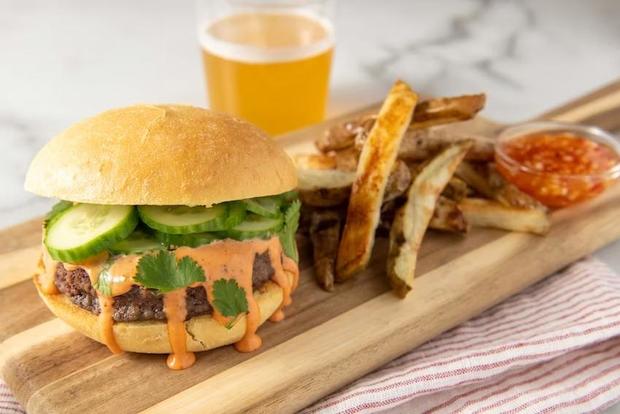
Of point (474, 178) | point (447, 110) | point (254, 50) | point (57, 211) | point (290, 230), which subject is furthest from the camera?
point (254, 50)

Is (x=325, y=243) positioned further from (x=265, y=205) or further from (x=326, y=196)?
(x=265, y=205)

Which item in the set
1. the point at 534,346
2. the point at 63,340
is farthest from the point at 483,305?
the point at 63,340

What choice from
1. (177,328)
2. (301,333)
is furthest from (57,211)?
(301,333)

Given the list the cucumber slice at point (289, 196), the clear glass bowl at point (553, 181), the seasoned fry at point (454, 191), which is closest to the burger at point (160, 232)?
the cucumber slice at point (289, 196)

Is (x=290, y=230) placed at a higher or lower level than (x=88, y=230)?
lower

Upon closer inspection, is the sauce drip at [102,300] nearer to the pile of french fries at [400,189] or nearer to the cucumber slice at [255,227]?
the cucumber slice at [255,227]

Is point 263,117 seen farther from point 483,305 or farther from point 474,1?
point 474,1
